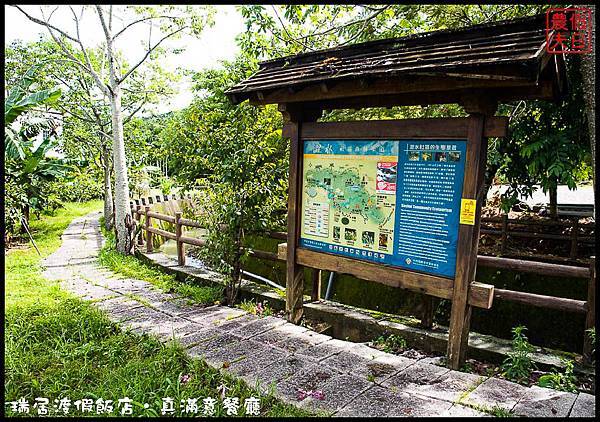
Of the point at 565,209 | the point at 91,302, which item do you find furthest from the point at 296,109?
the point at 565,209

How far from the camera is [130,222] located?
920cm

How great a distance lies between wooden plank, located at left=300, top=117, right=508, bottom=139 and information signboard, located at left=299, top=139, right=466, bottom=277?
64 millimetres

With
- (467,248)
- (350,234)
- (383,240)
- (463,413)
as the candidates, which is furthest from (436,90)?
(463,413)

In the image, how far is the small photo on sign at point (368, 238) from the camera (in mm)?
4449

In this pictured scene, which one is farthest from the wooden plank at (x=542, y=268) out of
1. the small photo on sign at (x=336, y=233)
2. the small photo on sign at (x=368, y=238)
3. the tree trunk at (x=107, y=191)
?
the tree trunk at (x=107, y=191)

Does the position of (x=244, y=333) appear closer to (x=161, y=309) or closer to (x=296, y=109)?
(x=161, y=309)

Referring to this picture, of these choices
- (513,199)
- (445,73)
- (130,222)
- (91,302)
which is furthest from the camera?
(130,222)

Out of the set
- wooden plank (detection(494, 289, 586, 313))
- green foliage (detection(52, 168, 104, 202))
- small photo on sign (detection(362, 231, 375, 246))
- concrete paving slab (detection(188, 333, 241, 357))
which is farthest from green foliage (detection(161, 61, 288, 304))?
green foliage (detection(52, 168, 104, 202))

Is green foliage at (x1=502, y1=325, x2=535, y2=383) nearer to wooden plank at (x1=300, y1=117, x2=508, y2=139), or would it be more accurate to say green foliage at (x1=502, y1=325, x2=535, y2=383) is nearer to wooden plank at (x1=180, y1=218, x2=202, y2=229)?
wooden plank at (x1=300, y1=117, x2=508, y2=139)

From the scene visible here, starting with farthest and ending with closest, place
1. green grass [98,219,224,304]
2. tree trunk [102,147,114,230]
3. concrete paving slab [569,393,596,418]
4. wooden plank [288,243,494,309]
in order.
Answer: tree trunk [102,147,114,230] < green grass [98,219,224,304] < wooden plank [288,243,494,309] < concrete paving slab [569,393,596,418]

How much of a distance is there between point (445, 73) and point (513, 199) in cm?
395

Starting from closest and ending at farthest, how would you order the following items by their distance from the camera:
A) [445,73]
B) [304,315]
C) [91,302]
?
1. [445,73]
2. [304,315]
3. [91,302]

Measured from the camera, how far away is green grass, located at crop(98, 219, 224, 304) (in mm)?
5969

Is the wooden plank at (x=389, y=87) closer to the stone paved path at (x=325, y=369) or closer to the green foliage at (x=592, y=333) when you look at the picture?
the green foliage at (x=592, y=333)
